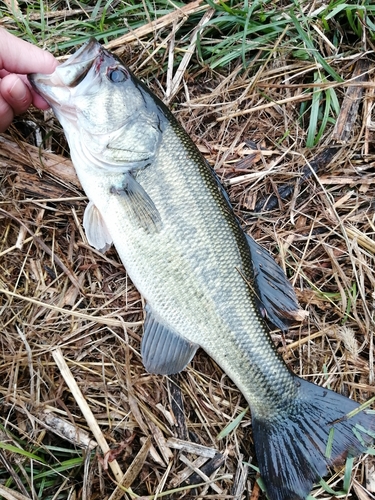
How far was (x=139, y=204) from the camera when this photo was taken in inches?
105

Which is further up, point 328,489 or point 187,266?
point 187,266

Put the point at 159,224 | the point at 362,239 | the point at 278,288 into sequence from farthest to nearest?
the point at 362,239
the point at 278,288
the point at 159,224

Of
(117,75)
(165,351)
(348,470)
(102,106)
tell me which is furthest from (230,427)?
(117,75)

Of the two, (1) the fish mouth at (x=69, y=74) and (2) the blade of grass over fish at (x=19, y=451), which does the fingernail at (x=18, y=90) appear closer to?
(1) the fish mouth at (x=69, y=74)

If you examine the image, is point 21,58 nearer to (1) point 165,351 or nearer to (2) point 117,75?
(2) point 117,75

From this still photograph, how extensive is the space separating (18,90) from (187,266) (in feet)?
4.47

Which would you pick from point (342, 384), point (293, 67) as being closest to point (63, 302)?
point (342, 384)

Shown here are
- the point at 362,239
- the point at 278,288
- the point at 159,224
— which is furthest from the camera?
the point at 362,239

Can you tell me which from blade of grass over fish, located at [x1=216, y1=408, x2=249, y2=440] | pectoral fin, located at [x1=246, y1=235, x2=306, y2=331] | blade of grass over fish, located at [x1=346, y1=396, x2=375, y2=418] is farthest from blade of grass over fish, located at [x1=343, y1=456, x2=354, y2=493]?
pectoral fin, located at [x1=246, y1=235, x2=306, y2=331]

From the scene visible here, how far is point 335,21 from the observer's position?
3.32m

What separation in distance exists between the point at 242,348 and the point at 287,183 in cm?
118

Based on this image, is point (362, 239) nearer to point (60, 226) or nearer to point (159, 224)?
point (159, 224)

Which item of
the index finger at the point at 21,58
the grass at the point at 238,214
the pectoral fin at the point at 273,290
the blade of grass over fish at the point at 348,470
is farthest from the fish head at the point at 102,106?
the blade of grass over fish at the point at 348,470

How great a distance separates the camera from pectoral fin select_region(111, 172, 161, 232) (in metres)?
2.68
